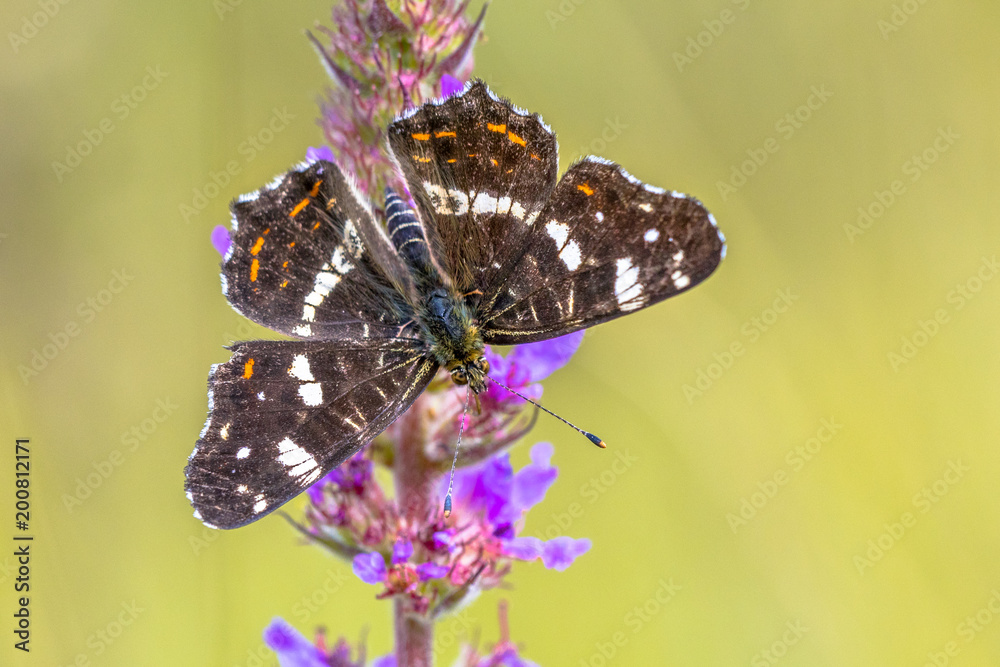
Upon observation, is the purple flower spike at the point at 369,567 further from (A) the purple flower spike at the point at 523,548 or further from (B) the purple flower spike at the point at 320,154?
(B) the purple flower spike at the point at 320,154

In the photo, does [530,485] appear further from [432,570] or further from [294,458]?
[294,458]

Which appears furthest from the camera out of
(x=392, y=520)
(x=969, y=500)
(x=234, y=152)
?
(x=234, y=152)

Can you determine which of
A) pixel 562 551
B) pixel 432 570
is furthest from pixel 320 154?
pixel 562 551

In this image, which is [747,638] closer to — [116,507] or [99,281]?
[116,507]

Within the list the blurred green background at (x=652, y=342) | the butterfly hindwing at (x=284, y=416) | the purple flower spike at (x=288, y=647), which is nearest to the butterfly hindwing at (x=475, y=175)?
the butterfly hindwing at (x=284, y=416)

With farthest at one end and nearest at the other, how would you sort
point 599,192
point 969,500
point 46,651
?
point 969,500 → point 46,651 → point 599,192

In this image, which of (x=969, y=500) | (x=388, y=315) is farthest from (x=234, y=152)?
(x=969, y=500)
